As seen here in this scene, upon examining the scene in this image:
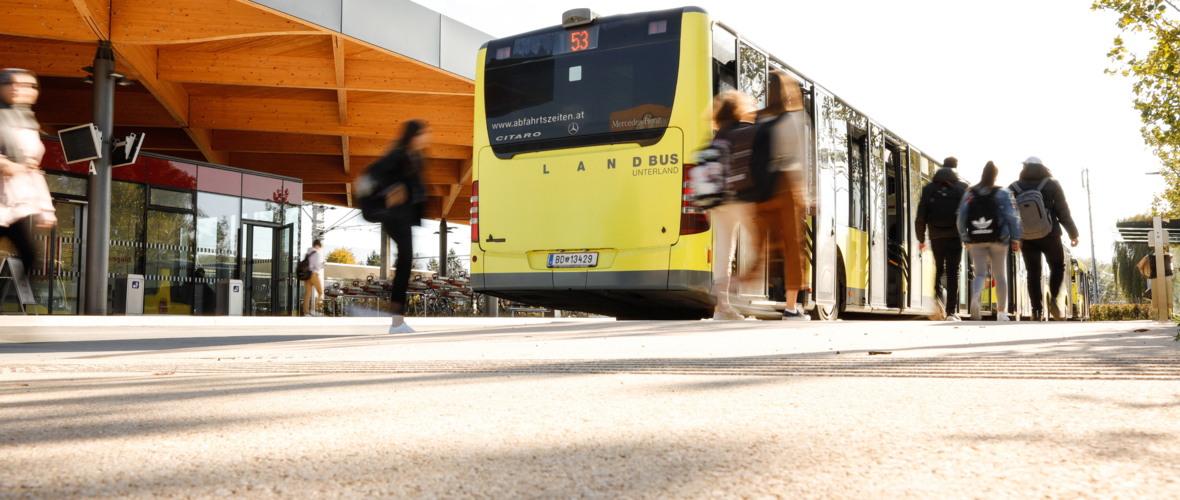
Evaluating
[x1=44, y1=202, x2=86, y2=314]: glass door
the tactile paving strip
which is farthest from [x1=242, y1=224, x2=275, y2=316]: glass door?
the tactile paving strip

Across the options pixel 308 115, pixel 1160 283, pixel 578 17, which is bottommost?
pixel 1160 283

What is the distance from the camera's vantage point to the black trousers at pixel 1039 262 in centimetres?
936

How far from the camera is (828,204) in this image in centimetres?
1031

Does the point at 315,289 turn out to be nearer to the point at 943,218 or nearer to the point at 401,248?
the point at 401,248

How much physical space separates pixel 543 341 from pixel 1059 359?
313 centimetres

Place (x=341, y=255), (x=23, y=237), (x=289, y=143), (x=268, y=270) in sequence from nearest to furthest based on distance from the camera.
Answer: (x=23, y=237), (x=268, y=270), (x=289, y=143), (x=341, y=255)

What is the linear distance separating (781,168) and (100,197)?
1373cm

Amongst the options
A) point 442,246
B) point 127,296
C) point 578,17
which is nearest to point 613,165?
point 578,17

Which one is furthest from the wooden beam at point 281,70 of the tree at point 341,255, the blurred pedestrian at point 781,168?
the tree at point 341,255

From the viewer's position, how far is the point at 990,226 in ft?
29.8

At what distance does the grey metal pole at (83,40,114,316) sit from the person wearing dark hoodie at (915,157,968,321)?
13933 mm

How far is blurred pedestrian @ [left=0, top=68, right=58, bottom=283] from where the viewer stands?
16.9 ft

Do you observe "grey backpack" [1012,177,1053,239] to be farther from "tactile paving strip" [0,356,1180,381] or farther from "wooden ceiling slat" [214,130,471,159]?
"wooden ceiling slat" [214,130,471,159]

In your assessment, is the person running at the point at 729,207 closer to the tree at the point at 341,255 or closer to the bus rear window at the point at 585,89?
the bus rear window at the point at 585,89
